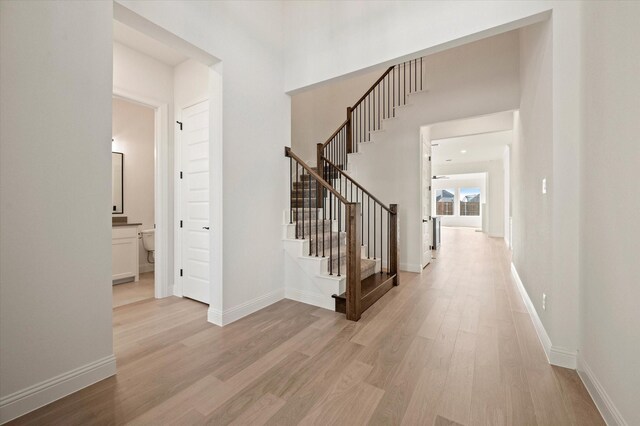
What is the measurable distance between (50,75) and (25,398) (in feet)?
5.93

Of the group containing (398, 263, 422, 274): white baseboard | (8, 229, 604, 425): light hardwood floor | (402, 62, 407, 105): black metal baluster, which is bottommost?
(8, 229, 604, 425): light hardwood floor

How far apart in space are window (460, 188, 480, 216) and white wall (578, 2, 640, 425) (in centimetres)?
1451

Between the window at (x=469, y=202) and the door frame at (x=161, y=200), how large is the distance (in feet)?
49.8

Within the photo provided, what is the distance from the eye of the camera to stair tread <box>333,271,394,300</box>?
115 inches

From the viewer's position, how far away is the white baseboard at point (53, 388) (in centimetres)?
138

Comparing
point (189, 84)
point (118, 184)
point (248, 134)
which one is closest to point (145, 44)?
point (189, 84)

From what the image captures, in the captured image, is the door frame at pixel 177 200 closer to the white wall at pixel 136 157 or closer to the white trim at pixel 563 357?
the white wall at pixel 136 157

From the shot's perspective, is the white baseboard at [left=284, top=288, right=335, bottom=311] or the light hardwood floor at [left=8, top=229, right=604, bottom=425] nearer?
the light hardwood floor at [left=8, top=229, right=604, bottom=425]

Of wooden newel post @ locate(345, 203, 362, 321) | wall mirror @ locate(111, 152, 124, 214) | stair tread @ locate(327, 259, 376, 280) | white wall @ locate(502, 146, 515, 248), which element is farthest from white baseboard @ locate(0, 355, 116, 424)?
white wall @ locate(502, 146, 515, 248)

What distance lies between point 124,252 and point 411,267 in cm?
466

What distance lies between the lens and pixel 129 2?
186 centimetres

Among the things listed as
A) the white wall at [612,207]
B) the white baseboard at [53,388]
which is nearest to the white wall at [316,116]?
the white wall at [612,207]

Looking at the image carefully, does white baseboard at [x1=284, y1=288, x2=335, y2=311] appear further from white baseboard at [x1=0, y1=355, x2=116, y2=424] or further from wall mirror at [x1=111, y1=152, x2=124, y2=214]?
wall mirror at [x1=111, y1=152, x2=124, y2=214]

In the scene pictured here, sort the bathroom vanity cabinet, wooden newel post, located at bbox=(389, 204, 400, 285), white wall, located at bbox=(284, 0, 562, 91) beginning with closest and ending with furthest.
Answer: white wall, located at bbox=(284, 0, 562, 91) → wooden newel post, located at bbox=(389, 204, 400, 285) → the bathroom vanity cabinet
